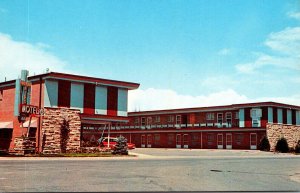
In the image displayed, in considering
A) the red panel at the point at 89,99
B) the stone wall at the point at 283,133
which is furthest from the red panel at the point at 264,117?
the red panel at the point at 89,99

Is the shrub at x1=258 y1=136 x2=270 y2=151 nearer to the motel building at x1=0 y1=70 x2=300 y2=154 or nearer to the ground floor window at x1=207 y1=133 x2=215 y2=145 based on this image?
the motel building at x1=0 y1=70 x2=300 y2=154

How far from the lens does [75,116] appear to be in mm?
34062

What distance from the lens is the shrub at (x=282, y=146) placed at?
157ft

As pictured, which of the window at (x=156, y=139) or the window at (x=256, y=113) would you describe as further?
the window at (x=156, y=139)

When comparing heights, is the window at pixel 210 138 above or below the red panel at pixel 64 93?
below

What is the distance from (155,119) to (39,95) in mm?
32378

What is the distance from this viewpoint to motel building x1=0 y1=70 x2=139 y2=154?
106ft

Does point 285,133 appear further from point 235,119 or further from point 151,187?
point 151,187

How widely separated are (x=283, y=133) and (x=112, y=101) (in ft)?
80.2

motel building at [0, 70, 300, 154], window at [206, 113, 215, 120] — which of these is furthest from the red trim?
window at [206, 113, 215, 120]

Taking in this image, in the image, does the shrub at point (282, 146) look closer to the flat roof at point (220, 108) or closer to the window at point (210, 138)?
the flat roof at point (220, 108)

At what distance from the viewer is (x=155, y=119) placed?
64125mm

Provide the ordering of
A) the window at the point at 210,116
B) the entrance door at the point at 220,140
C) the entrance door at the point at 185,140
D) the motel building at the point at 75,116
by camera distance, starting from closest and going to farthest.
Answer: the motel building at the point at 75,116 < the entrance door at the point at 220,140 < the window at the point at 210,116 < the entrance door at the point at 185,140

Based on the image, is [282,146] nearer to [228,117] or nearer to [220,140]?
[220,140]
